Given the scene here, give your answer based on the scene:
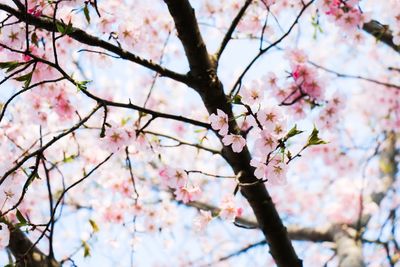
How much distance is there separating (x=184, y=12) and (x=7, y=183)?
942 mm

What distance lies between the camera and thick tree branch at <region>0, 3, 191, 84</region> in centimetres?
146

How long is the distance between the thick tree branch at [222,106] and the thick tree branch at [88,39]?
0.28ft

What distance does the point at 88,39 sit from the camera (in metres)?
1.61

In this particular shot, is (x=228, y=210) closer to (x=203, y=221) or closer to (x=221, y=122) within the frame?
(x=203, y=221)

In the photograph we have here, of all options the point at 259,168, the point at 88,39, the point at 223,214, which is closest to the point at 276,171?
the point at 259,168

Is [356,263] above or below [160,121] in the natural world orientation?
below

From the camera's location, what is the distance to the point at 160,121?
17.2 ft

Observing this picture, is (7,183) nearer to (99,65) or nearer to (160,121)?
(99,65)

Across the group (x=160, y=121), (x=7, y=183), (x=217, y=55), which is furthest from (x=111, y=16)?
(x=160, y=121)

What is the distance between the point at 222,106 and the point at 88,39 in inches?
23.9

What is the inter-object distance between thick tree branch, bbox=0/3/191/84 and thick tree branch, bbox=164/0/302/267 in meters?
0.09

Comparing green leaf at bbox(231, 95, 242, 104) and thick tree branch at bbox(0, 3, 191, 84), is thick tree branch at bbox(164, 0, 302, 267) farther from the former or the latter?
green leaf at bbox(231, 95, 242, 104)

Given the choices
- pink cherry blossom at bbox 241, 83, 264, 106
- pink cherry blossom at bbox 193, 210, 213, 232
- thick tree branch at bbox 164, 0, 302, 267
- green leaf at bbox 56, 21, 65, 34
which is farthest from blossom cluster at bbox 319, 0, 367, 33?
green leaf at bbox 56, 21, 65, 34

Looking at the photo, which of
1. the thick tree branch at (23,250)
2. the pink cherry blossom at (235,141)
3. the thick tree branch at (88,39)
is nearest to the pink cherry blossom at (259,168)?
the pink cherry blossom at (235,141)
